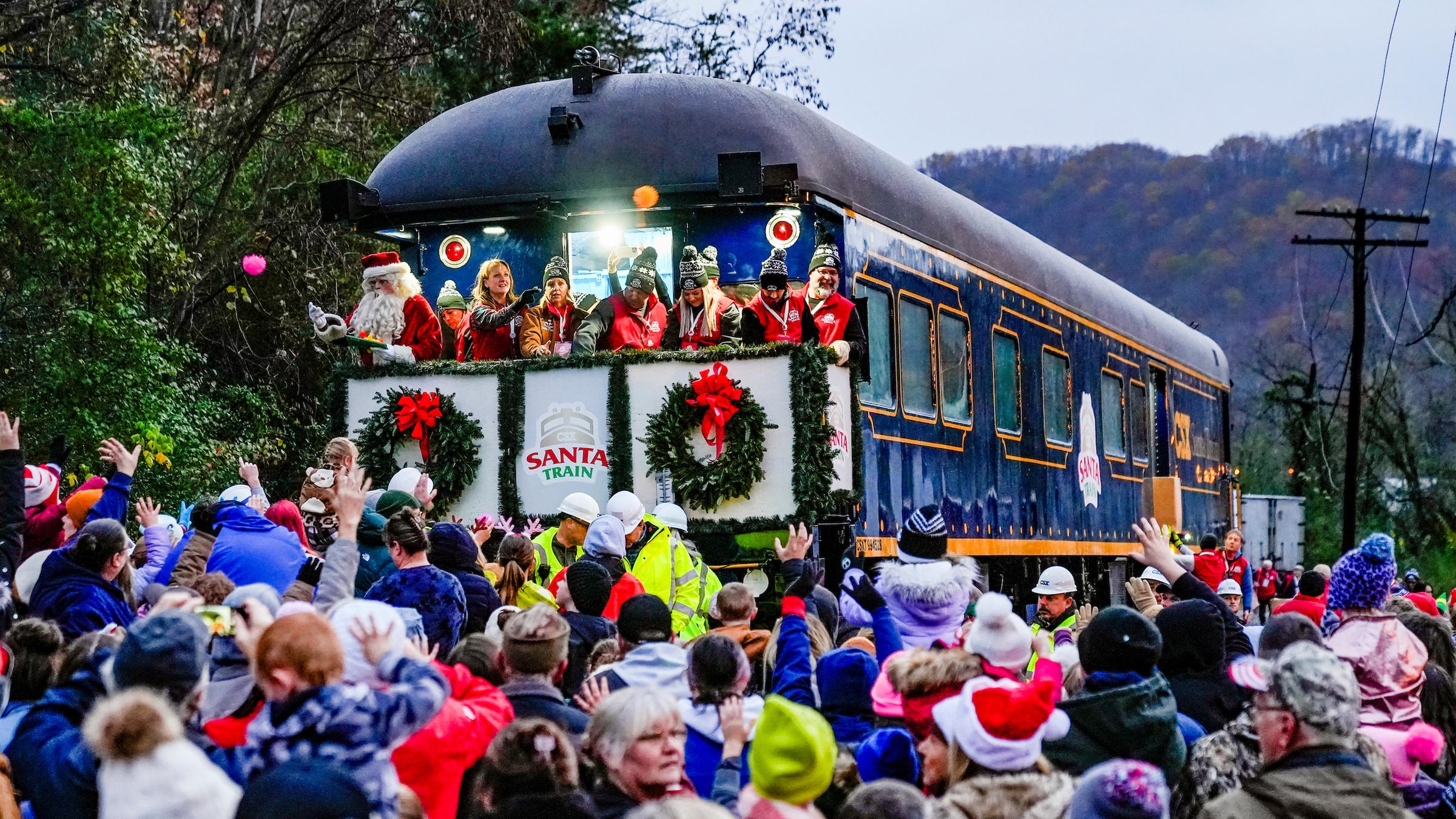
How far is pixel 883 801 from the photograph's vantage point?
134 inches

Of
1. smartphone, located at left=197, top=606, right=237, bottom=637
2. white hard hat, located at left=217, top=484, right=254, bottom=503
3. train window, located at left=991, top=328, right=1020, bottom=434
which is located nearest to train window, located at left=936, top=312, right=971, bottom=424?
train window, located at left=991, top=328, right=1020, bottom=434

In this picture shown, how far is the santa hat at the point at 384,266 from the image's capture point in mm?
9969

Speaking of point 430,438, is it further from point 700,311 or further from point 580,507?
point 700,311

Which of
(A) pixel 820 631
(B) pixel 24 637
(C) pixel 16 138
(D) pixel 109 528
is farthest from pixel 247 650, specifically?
(C) pixel 16 138

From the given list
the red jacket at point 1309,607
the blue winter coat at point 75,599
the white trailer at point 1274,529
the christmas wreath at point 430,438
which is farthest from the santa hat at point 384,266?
the white trailer at point 1274,529

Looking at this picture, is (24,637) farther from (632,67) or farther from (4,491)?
(632,67)

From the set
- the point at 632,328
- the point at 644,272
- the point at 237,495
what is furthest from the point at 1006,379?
the point at 237,495

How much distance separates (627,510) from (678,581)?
1.75 feet

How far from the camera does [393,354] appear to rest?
969cm

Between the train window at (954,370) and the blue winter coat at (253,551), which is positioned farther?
the train window at (954,370)

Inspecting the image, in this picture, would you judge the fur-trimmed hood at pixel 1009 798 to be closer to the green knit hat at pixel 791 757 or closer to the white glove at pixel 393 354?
the green knit hat at pixel 791 757

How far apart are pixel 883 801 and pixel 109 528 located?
137 inches

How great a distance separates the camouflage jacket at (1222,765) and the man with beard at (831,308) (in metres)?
4.90

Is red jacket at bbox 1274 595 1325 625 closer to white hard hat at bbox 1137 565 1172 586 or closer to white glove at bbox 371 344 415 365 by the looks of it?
white hard hat at bbox 1137 565 1172 586
